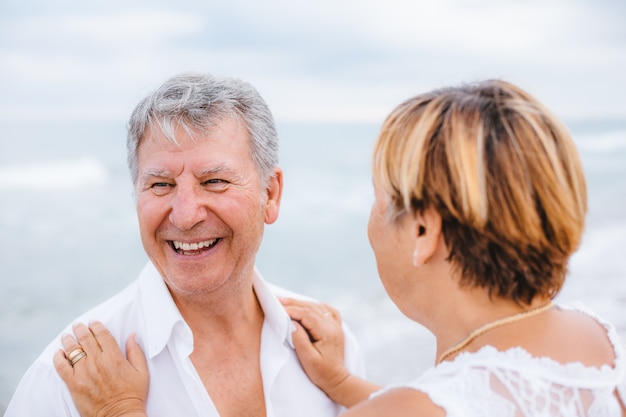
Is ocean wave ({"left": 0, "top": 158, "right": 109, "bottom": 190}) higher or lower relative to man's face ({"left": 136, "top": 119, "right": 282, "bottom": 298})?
higher

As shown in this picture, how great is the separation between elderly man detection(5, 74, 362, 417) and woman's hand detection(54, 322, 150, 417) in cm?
5

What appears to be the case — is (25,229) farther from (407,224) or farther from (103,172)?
(407,224)

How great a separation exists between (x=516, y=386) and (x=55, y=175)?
21.5m

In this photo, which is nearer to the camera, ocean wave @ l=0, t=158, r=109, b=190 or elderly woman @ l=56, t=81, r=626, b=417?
elderly woman @ l=56, t=81, r=626, b=417

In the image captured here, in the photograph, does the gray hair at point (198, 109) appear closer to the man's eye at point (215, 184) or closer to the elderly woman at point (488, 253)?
Answer: the man's eye at point (215, 184)

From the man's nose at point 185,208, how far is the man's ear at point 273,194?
0.48 meters

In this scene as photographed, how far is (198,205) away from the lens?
283 centimetres

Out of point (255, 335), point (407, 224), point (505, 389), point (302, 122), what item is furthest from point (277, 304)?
point (302, 122)

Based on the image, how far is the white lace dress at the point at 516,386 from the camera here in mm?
1675

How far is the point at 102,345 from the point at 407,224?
1418 millimetres

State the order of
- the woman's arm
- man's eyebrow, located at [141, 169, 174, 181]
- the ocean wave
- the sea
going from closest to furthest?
man's eyebrow, located at [141, 169, 174, 181], the woman's arm, the sea, the ocean wave

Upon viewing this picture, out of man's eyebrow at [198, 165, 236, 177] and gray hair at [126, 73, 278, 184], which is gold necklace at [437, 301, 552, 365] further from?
gray hair at [126, 73, 278, 184]

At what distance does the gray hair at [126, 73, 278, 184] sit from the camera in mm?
2777

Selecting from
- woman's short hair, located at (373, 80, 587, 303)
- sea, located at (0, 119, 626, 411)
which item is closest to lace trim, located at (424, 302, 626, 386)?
woman's short hair, located at (373, 80, 587, 303)
